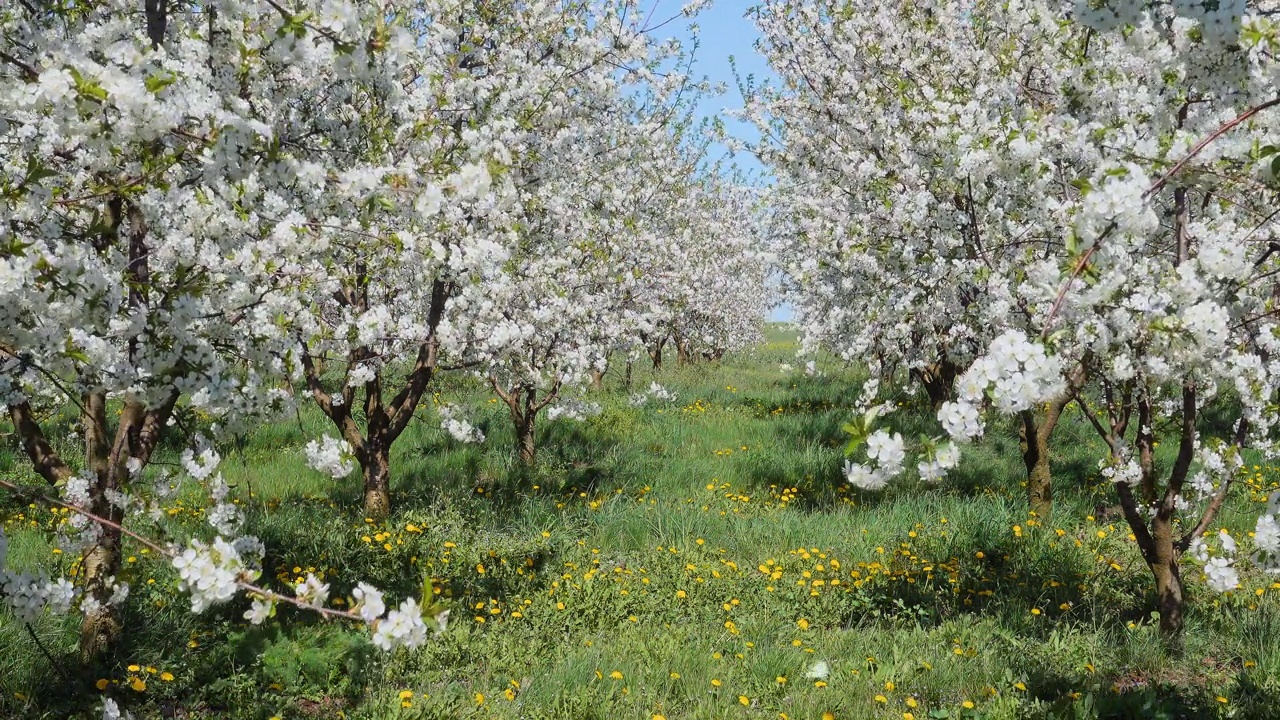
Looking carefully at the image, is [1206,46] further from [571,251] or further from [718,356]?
[718,356]

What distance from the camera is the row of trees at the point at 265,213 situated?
9.10ft

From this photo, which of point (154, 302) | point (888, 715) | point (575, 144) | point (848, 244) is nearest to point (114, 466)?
point (154, 302)

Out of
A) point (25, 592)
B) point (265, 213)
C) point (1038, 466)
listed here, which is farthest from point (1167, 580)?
point (25, 592)

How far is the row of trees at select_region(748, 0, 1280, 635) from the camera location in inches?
105

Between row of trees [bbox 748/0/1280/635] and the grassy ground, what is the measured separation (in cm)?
62

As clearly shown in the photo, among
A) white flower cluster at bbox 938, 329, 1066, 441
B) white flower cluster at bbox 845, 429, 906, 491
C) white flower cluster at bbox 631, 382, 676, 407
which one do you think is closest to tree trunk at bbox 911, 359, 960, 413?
white flower cluster at bbox 631, 382, 676, 407

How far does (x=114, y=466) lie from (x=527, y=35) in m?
4.38

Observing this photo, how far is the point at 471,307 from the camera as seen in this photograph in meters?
6.91

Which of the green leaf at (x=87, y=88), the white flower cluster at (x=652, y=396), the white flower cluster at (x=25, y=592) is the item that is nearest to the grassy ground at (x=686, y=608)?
the white flower cluster at (x=25, y=592)

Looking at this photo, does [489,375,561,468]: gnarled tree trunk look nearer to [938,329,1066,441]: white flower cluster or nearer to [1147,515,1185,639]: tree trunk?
[1147,515,1185,639]: tree trunk

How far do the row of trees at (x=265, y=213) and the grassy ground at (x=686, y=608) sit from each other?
59 centimetres

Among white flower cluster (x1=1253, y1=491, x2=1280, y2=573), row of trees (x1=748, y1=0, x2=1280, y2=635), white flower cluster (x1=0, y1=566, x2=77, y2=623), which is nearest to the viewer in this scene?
row of trees (x1=748, y1=0, x2=1280, y2=635)

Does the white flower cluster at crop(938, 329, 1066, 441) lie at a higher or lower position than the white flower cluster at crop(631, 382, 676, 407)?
higher

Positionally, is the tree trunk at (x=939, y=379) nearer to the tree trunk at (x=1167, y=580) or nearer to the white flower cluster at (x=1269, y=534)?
the tree trunk at (x=1167, y=580)
